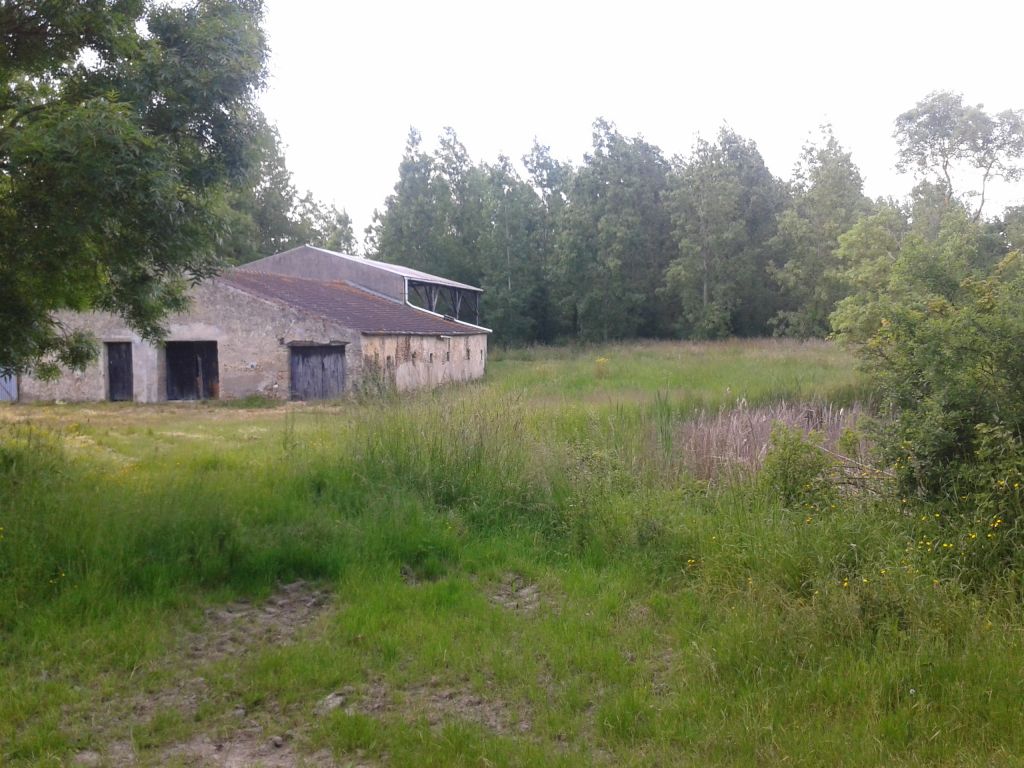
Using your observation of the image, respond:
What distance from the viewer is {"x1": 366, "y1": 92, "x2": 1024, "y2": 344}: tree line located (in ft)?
126

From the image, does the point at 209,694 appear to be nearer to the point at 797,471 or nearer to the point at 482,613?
the point at 482,613

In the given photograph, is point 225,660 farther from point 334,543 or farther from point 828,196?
point 828,196

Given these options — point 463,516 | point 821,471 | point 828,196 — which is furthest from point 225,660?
point 828,196

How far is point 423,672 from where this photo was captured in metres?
4.84

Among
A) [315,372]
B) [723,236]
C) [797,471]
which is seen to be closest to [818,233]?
[723,236]

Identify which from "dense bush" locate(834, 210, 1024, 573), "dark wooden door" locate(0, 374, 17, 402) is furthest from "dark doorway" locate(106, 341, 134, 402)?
"dense bush" locate(834, 210, 1024, 573)

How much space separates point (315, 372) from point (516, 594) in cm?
1858

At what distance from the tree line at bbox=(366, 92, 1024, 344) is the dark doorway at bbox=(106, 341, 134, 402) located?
27.3 meters

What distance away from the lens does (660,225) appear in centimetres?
4772

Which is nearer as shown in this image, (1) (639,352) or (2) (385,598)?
(2) (385,598)

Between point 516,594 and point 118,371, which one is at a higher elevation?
point 118,371

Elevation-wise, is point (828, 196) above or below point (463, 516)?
above

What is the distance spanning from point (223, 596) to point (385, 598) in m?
1.23

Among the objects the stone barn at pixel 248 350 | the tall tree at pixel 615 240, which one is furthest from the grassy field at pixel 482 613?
the tall tree at pixel 615 240
